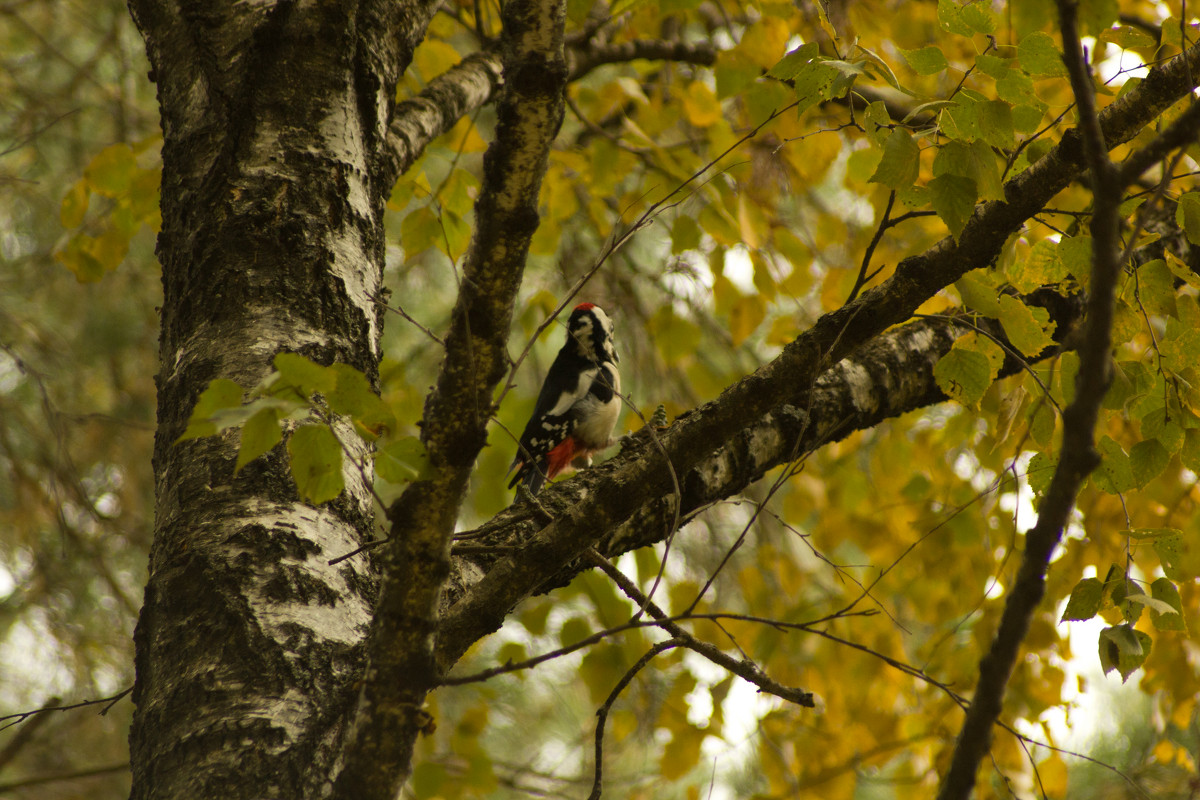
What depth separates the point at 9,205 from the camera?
14.6 ft

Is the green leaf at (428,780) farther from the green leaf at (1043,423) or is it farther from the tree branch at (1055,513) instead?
the tree branch at (1055,513)

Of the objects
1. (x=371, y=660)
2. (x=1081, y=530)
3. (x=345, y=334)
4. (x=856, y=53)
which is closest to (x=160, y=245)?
(x=345, y=334)

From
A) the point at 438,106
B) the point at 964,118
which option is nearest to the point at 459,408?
the point at 964,118

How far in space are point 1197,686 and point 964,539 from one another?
28.9 inches

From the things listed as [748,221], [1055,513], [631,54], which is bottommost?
[1055,513]

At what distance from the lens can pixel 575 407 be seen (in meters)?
3.21

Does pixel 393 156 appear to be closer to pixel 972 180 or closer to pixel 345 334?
pixel 345 334

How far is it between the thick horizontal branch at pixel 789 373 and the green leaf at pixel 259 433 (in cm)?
35

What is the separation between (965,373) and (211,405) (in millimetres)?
981

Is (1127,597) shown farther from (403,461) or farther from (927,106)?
(403,461)

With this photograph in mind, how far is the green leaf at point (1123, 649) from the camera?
3.26ft

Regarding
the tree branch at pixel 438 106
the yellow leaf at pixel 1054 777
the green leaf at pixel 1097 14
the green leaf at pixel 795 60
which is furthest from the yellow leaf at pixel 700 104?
the yellow leaf at pixel 1054 777

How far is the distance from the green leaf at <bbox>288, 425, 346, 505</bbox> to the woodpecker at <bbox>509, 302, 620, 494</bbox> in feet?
7.01

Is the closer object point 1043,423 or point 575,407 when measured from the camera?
point 1043,423
